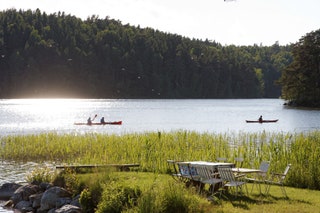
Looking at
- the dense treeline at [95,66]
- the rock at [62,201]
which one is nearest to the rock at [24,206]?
Answer: the rock at [62,201]

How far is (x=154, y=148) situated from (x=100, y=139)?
7854mm

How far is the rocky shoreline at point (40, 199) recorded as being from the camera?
1844cm

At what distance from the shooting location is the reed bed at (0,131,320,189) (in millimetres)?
20188

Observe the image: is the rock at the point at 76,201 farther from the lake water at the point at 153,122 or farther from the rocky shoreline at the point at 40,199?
the lake water at the point at 153,122

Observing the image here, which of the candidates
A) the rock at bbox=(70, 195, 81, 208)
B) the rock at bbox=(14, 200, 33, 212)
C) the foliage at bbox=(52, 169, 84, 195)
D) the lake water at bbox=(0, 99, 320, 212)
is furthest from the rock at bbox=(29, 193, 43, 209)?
the lake water at bbox=(0, 99, 320, 212)

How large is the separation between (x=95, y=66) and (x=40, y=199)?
6208 inches

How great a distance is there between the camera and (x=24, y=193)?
21000mm

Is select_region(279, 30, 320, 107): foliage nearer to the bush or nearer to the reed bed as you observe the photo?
the reed bed

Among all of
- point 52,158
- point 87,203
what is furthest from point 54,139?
point 87,203

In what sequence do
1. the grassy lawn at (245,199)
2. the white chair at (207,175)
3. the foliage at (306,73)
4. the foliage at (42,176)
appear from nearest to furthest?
the grassy lawn at (245,199)
the white chair at (207,175)
the foliage at (42,176)
the foliage at (306,73)

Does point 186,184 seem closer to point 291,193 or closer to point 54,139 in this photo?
point 291,193

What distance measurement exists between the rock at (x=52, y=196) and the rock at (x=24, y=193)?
1692mm

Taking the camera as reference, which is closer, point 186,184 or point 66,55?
point 186,184

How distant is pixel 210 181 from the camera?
52.3ft
